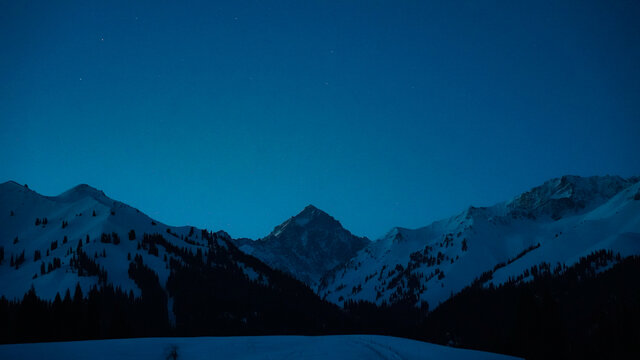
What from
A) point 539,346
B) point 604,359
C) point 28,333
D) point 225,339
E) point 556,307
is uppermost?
point 28,333

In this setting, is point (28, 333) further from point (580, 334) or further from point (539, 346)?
point (580, 334)

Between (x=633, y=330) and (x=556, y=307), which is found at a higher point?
(x=556, y=307)

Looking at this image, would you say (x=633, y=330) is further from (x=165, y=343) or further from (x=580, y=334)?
(x=165, y=343)

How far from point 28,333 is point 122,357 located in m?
87.0

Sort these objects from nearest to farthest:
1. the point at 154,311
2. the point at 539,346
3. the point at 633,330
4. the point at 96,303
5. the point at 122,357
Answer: the point at 122,357, the point at 539,346, the point at 96,303, the point at 633,330, the point at 154,311

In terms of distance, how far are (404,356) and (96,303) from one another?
324ft

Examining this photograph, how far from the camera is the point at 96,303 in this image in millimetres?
107812

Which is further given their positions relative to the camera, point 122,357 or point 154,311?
point 154,311

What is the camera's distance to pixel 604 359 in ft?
416

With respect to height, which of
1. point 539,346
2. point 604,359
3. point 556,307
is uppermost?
point 556,307

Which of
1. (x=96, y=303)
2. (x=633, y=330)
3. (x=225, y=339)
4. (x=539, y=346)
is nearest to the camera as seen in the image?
(x=225, y=339)

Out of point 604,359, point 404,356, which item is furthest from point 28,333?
point 604,359

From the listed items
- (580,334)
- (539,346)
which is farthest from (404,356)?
(580,334)

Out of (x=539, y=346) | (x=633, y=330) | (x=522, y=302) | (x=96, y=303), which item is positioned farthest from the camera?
(x=633, y=330)
